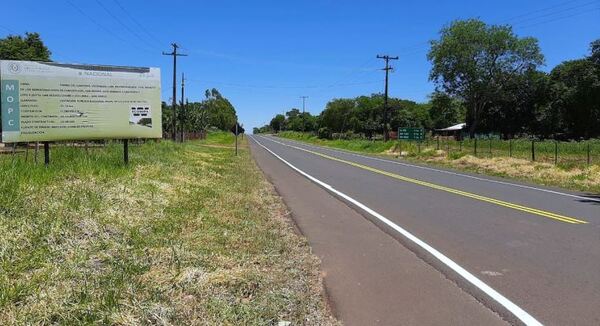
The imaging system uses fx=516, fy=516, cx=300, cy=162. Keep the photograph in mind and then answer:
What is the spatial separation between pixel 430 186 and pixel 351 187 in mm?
2742

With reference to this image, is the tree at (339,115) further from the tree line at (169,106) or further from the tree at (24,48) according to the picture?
the tree at (24,48)

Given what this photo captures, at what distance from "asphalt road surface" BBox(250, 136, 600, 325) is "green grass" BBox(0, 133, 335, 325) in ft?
1.81

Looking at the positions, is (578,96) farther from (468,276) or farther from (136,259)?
(136,259)

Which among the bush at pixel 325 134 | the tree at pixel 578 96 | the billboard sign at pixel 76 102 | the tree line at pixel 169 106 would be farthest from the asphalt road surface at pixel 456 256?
the bush at pixel 325 134

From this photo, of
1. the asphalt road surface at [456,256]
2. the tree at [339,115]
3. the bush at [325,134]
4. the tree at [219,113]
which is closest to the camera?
the asphalt road surface at [456,256]

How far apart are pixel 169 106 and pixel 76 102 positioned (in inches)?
3691

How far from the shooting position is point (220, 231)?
8.52 m

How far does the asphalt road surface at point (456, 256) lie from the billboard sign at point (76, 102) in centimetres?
517

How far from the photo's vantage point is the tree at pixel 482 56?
267ft

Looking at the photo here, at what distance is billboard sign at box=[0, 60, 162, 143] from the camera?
12.5 meters

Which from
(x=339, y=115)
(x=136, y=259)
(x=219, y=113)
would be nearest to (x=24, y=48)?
(x=136, y=259)

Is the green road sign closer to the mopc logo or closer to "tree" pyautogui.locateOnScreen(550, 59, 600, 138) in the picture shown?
"tree" pyautogui.locateOnScreen(550, 59, 600, 138)

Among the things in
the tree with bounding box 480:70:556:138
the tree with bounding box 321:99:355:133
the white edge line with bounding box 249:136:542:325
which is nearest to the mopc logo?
the white edge line with bounding box 249:136:542:325

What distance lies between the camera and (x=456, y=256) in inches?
295
